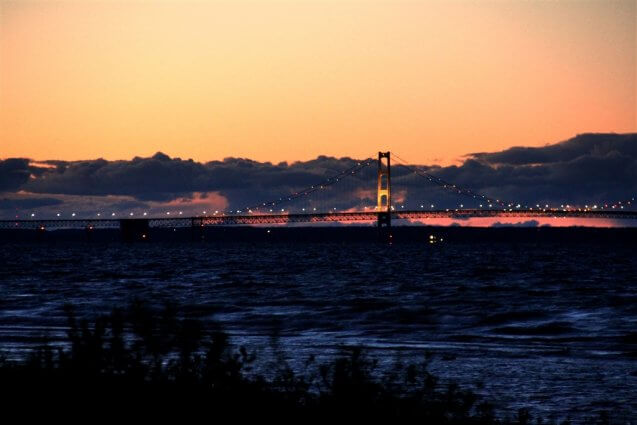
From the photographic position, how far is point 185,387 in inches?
391

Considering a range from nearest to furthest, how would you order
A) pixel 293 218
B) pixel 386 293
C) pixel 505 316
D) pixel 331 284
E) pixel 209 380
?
pixel 209 380, pixel 505 316, pixel 386 293, pixel 331 284, pixel 293 218

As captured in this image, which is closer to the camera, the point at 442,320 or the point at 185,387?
the point at 185,387

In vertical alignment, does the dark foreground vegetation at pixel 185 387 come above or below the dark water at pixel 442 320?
above

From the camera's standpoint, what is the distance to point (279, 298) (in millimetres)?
43719

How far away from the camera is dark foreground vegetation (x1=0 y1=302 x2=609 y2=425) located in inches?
372

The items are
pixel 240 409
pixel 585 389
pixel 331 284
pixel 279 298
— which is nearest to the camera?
pixel 240 409

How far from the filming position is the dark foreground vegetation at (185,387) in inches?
372

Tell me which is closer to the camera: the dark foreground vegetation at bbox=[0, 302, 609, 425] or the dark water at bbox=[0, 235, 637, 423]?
the dark foreground vegetation at bbox=[0, 302, 609, 425]

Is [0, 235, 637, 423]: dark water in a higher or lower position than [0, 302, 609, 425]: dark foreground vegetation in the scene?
lower

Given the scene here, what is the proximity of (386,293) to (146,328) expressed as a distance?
3784 cm

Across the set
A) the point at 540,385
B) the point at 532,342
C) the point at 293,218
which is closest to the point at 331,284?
the point at 532,342

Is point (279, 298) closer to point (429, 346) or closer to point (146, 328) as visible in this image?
point (429, 346)

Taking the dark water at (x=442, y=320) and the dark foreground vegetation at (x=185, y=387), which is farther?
the dark water at (x=442, y=320)

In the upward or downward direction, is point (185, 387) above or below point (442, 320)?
above
